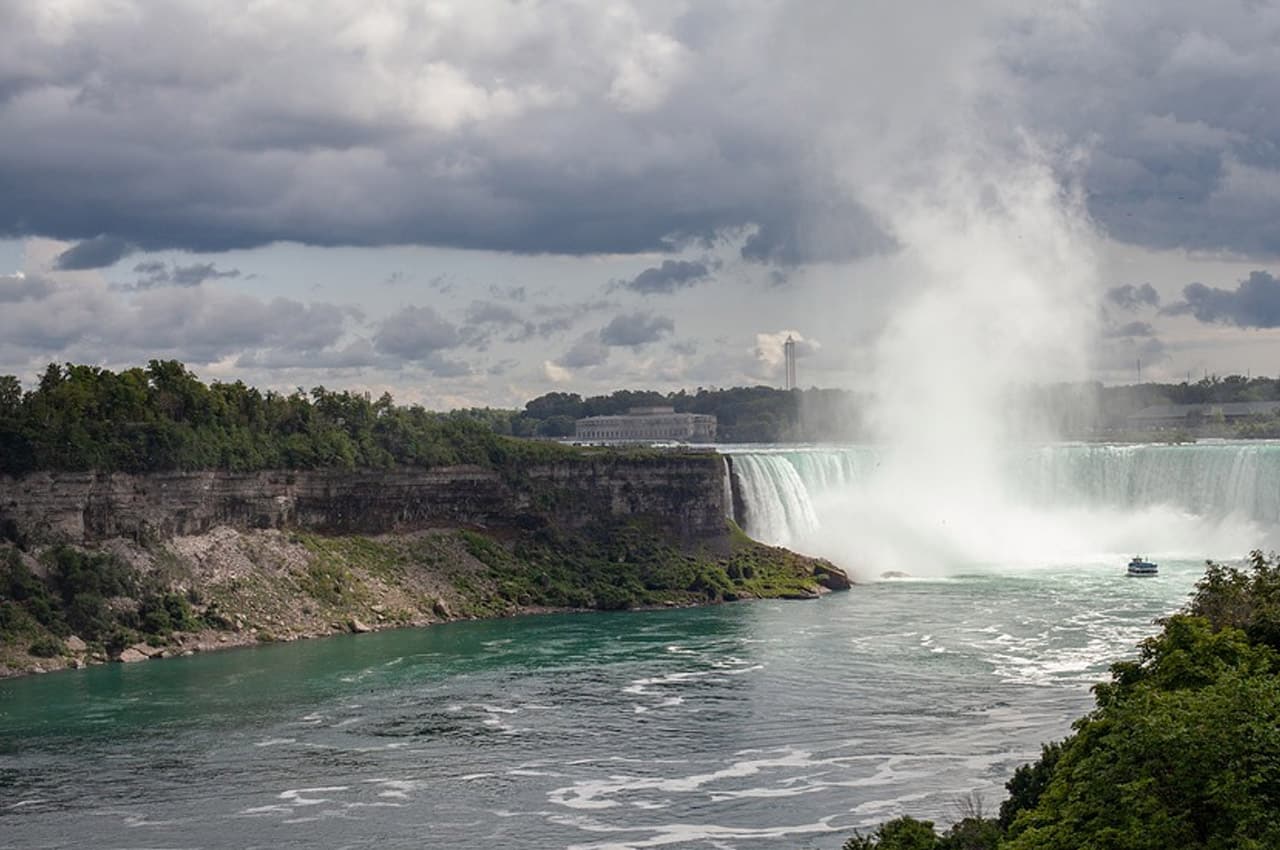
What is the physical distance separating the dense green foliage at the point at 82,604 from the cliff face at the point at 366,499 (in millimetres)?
2099

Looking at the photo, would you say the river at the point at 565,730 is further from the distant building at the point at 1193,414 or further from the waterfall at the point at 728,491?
the distant building at the point at 1193,414

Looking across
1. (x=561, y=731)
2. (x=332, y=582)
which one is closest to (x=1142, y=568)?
(x=332, y=582)

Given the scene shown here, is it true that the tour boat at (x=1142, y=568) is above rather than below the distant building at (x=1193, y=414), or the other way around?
below

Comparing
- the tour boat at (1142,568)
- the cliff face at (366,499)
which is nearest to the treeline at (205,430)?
the cliff face at (366,499)

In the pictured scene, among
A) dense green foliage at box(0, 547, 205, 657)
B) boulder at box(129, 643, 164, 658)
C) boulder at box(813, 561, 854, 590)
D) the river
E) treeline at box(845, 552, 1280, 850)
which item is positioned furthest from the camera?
boulder at box(813, 561, 854, 590)

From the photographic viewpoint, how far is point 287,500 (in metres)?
84.8

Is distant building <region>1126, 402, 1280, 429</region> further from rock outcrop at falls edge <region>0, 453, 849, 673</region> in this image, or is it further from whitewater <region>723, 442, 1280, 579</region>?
rock outcrop at falls edge <region>0, 453, 849, 673</region>

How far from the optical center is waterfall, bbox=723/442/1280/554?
104 meters

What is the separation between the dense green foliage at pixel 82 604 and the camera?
68750 mm

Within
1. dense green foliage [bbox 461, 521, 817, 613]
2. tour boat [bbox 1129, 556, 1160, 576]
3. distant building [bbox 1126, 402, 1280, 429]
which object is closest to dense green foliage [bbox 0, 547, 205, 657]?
dense green foliage [bbox 461, 521, 817, 613]

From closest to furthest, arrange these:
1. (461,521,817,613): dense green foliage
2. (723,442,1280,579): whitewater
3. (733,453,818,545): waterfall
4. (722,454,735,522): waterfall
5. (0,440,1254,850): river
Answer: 1. (0,440,1254,850): river
2. (461,521,817,613): dense green foliage
3. (722,454,735,522): waterfall
4. (733,453,818,545): waterfall
5. (723,442,1280,579): whitewater

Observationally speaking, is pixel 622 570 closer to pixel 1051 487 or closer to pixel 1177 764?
pixel 1051 487

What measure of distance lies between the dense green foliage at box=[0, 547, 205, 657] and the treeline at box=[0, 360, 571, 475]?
4.92m

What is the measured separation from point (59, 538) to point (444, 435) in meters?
28.0
